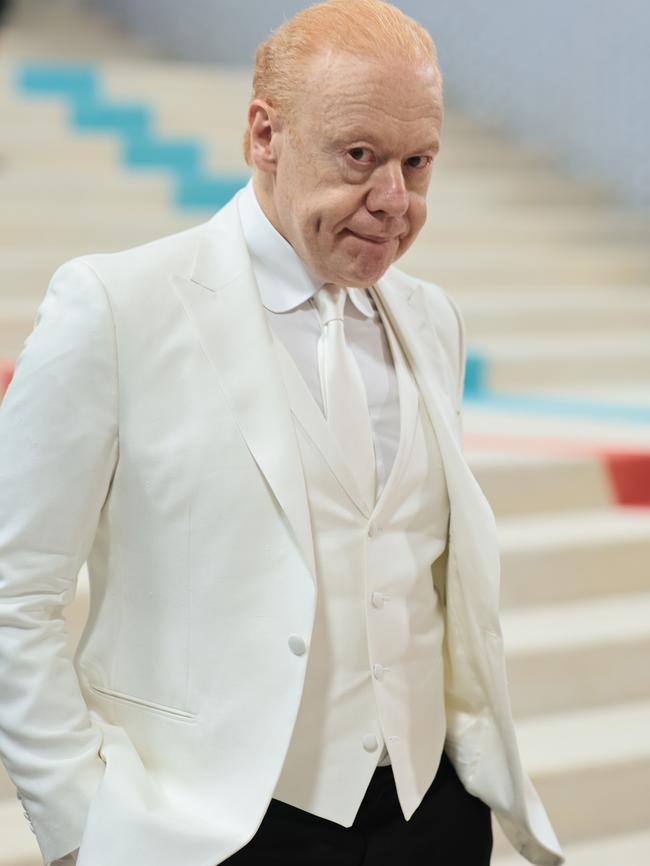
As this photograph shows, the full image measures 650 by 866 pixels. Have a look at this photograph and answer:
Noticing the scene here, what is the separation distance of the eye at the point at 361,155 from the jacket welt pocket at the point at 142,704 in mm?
545

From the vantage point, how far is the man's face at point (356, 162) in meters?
1.24

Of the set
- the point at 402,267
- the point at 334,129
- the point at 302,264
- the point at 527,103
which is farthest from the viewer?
the point at 527,103

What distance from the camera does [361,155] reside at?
1267 mm

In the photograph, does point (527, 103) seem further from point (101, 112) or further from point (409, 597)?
point (409, 597)

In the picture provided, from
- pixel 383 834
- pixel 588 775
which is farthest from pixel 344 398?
pixel 588 775

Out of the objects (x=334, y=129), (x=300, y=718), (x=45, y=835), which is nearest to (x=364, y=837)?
(x=300, y=718)

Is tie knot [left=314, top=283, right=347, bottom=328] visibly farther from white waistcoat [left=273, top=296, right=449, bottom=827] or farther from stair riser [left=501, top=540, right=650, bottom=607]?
stair riser [left=501, top=540, right=650, bottom=607]

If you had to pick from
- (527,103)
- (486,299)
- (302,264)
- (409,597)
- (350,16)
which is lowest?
(409,597)

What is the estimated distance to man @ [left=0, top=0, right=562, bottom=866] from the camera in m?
1.24

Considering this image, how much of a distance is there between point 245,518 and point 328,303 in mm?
257

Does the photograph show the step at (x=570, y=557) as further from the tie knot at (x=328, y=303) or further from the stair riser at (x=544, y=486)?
the tie knot at (x=328, y=303)

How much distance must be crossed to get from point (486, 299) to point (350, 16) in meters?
2.93

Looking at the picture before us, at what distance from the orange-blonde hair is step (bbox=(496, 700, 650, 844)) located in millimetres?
1518

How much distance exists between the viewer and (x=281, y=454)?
1.25 meters
